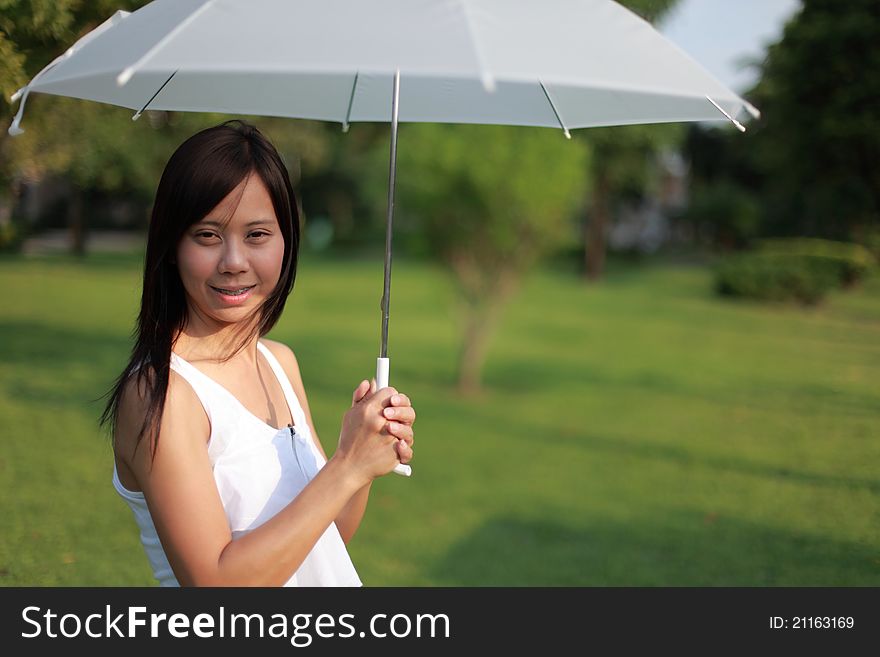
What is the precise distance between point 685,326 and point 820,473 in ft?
40.1

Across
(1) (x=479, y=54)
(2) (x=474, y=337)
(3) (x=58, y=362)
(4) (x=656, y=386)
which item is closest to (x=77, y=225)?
(3) (x=58, y=362)

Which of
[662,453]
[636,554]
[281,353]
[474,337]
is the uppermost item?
[474,337]

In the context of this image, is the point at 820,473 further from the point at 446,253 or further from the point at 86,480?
the point at 446,253

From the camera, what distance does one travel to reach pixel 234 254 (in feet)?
6.29

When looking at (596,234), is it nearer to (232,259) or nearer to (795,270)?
(795,270)

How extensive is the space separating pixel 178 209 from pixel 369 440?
0.66m

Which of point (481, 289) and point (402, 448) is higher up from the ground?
point (481, 289)

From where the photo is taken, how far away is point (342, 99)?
3.19 metres

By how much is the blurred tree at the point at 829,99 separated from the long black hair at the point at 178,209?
289 cm

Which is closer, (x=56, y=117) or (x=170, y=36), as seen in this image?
(x=170, y=36)

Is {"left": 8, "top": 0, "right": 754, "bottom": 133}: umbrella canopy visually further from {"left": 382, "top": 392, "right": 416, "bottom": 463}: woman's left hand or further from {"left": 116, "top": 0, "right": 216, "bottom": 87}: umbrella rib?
{"left": 382, "top": 392, "right": 416, "bottom": 463}: woman's left hand

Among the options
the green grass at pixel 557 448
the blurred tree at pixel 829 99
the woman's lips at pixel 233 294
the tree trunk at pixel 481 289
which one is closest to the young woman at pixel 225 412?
the woman's lips at pixel 233 294

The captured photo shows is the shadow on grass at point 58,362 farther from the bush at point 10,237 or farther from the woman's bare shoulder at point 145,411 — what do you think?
the woman's bare shoulder at point 145,411

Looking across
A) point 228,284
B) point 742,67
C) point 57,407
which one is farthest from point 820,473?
point 57,407
